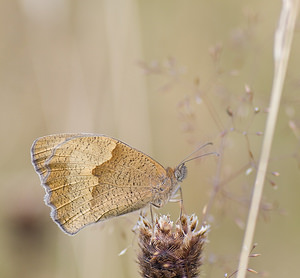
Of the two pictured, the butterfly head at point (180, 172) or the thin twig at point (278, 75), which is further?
the butterfly head at point (180, 172)

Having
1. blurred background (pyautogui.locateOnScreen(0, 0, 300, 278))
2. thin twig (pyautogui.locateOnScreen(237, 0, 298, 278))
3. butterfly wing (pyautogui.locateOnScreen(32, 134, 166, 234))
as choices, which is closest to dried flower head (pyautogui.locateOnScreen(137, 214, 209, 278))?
thin twig (pyautogui.locateOnScreen(237, 0, 298, 278))

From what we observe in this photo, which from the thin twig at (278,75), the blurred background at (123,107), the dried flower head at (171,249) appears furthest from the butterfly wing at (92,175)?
the thin twig at (278,75)

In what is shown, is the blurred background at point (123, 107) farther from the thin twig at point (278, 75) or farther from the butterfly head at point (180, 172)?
the thin twig at point (278, 75)

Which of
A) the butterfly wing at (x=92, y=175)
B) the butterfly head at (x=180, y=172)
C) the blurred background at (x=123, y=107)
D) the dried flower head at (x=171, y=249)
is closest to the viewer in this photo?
the dried flower head at (x=171, y=249)

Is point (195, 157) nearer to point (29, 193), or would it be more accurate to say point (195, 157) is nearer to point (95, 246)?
point (95, 246)

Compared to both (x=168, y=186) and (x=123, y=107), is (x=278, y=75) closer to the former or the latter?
(x=168, y=186)

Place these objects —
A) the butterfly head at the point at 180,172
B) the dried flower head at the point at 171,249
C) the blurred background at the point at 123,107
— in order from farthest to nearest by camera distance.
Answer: the blurred background at the point at 123,107
the butterfly head at the point at 180,172
the dried flower head at the point at 171,249

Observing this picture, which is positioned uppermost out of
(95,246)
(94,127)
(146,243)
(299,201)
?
(146,243)

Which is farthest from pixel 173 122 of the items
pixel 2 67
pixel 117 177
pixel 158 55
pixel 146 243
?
pixel 146 243
